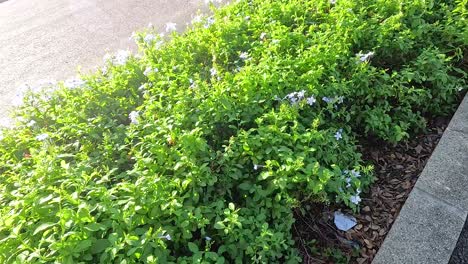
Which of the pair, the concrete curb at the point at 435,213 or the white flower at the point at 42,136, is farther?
the white flower at the point at 42,136

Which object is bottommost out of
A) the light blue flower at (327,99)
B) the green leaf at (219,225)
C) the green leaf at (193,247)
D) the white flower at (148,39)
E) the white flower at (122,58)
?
the green leaf at (193,247)

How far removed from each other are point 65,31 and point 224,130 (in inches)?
176

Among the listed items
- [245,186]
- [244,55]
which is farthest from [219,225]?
[244,55]

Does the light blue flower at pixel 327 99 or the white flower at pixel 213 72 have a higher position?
the white flower at pixel 213 72

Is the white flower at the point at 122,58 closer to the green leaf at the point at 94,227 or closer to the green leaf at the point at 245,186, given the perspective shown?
the green leaf at the point at 245,186

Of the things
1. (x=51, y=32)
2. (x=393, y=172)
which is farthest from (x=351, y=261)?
(x=51, y=32)

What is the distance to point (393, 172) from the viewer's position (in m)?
3.04

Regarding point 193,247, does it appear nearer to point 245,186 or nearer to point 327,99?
point 245,186

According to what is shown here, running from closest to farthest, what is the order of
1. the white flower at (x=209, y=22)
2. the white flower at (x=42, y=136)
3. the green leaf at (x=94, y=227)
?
the green leaf at (x=94, y=227)
the white flower at (x=42, y=136)
the white flower at (x=209, y=22)

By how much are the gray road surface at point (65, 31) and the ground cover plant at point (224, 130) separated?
1.93 metres

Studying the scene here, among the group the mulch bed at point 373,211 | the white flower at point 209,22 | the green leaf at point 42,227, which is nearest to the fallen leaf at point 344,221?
the mulch bed at point 373,211

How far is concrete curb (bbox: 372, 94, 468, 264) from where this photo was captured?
2.39 m

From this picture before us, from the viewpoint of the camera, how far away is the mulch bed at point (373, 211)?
99.3 inches

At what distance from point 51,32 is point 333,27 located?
4.64 metres
